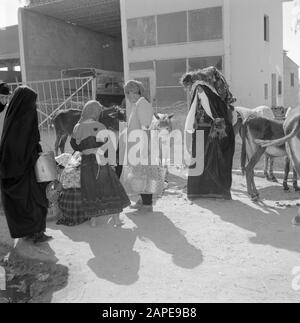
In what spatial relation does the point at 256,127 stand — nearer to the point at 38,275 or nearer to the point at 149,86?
the point at 38,275

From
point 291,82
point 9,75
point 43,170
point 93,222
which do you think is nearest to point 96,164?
point 93,222

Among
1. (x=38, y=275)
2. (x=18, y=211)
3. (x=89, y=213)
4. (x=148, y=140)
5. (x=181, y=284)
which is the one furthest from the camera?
(x=148, y=140)

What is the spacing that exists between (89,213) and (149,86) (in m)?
12.9

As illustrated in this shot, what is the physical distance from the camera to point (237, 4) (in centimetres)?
1591

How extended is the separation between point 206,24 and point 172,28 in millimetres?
1488

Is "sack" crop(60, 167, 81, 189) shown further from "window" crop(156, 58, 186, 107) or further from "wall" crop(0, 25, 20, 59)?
"wall" crop(0, 25, 20, 59)

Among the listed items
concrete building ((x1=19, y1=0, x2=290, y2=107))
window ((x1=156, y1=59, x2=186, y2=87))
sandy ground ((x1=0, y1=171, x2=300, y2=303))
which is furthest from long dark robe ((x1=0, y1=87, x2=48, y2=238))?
window ((x1=156, y1=59, x2=186, y2=87))

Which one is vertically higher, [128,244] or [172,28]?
[172,28]

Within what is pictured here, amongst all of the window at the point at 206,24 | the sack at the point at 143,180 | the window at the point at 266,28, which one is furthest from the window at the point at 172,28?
the sack at the point at 143,180

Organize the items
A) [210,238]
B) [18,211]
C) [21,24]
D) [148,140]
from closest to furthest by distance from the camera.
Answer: [18,211] < [210,238] < [148,140] < [21,24]

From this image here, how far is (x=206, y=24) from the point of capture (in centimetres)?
1630

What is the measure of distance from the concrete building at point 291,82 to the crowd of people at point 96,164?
2036 cm

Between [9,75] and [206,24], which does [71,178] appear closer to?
[206,24]

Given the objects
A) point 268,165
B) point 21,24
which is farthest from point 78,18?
point 268,165
